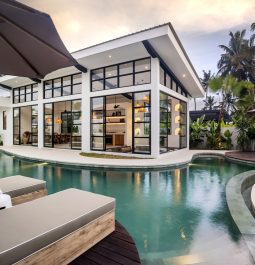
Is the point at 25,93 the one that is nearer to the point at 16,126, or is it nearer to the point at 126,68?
the point at 16,126

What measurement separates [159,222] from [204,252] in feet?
3.48

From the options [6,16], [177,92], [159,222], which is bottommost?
[159,222]

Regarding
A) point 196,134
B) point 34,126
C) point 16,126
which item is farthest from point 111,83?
point 16,126

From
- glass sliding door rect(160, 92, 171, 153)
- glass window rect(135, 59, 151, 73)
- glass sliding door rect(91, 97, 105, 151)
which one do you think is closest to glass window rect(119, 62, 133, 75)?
glass window rect(135, 59, 151, 73)

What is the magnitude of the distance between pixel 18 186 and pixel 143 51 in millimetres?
8881

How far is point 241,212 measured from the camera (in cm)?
383

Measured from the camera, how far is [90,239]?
7.81 feet

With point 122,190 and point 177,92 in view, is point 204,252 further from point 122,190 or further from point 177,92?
point 177,92

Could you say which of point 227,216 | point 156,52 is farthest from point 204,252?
point 156,52

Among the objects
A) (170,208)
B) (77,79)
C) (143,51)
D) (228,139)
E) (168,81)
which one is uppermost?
(143,51)

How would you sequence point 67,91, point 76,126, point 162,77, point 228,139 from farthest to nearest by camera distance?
point 228,139, point 67,91, point 76,126, point 162,77

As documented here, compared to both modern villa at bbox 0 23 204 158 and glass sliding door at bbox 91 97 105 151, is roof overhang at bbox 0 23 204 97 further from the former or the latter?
glass sliding door at bbox 91 97 105 151

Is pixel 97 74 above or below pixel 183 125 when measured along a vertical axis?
above

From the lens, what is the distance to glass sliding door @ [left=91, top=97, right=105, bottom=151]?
1251 centimetres
